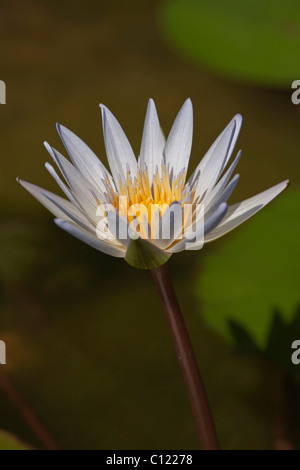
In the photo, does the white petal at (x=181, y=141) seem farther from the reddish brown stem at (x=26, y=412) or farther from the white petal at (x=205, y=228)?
the reddish brown stem at (x=26, y=412)

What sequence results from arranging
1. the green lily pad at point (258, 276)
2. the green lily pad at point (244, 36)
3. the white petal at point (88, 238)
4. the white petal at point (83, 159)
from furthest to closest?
the green lily pad at point (244, 36), the green lily pad at point (258, 276), the white petal at point (83, 159), the white petal at point (88, 238)

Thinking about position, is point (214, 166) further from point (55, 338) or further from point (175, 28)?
point (175, 28)

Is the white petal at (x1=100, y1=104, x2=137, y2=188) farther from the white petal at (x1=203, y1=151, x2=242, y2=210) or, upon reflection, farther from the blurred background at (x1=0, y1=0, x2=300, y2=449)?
the blurred background at (x1=0, y1=0, x2=300, y2=449)

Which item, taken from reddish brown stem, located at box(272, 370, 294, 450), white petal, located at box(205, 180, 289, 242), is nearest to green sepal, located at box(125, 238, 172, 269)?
white petal, located at box(205, 180, 289, 242)

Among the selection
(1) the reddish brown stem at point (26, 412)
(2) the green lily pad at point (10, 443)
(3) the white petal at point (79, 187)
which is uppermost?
(3) the white petal at point (79, 187)

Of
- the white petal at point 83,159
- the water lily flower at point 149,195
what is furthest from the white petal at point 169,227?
the white petal at point 83,159

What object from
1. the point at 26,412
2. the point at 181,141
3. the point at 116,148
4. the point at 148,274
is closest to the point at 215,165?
the point at 181,141
